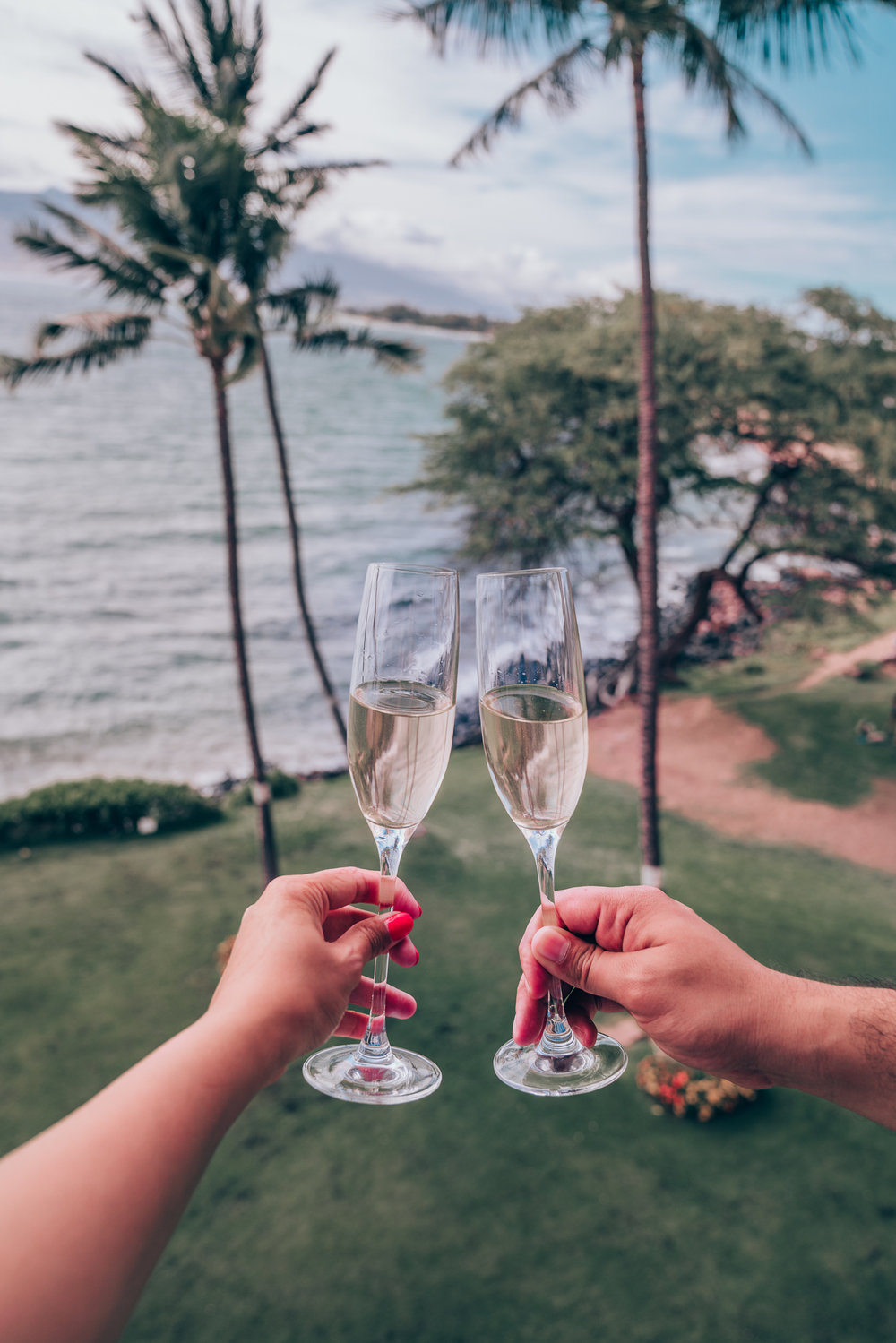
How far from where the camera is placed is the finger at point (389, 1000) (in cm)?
175

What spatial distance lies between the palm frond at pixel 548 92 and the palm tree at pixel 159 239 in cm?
289

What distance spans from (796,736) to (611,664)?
678 centimetres

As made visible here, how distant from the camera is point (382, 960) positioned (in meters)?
1.74

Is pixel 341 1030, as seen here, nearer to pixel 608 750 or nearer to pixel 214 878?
pixel 214 878

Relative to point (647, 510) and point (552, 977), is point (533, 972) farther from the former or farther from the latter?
point (647, 510)

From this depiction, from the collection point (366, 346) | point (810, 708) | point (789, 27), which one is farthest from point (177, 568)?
point (789, 27)

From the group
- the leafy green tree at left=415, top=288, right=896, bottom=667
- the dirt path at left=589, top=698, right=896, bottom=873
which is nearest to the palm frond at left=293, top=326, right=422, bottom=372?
the dirt path at left=589, top=698, right=896, bottom=873

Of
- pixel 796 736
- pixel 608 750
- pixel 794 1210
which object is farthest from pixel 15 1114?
pixel 796 736

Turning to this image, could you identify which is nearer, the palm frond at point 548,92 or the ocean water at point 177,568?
the palm frond at point 548,92

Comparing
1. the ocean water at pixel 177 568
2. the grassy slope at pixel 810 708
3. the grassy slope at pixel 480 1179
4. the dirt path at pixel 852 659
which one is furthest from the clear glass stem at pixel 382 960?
the dirt path at pixel 852 659

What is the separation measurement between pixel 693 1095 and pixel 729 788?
9177 millimetres

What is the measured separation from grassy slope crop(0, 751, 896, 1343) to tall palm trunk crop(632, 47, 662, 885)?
2597 millimetres

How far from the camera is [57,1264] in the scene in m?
0.88

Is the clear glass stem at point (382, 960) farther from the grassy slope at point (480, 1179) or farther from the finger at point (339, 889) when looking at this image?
the grassy slope at point (480, 1179)
